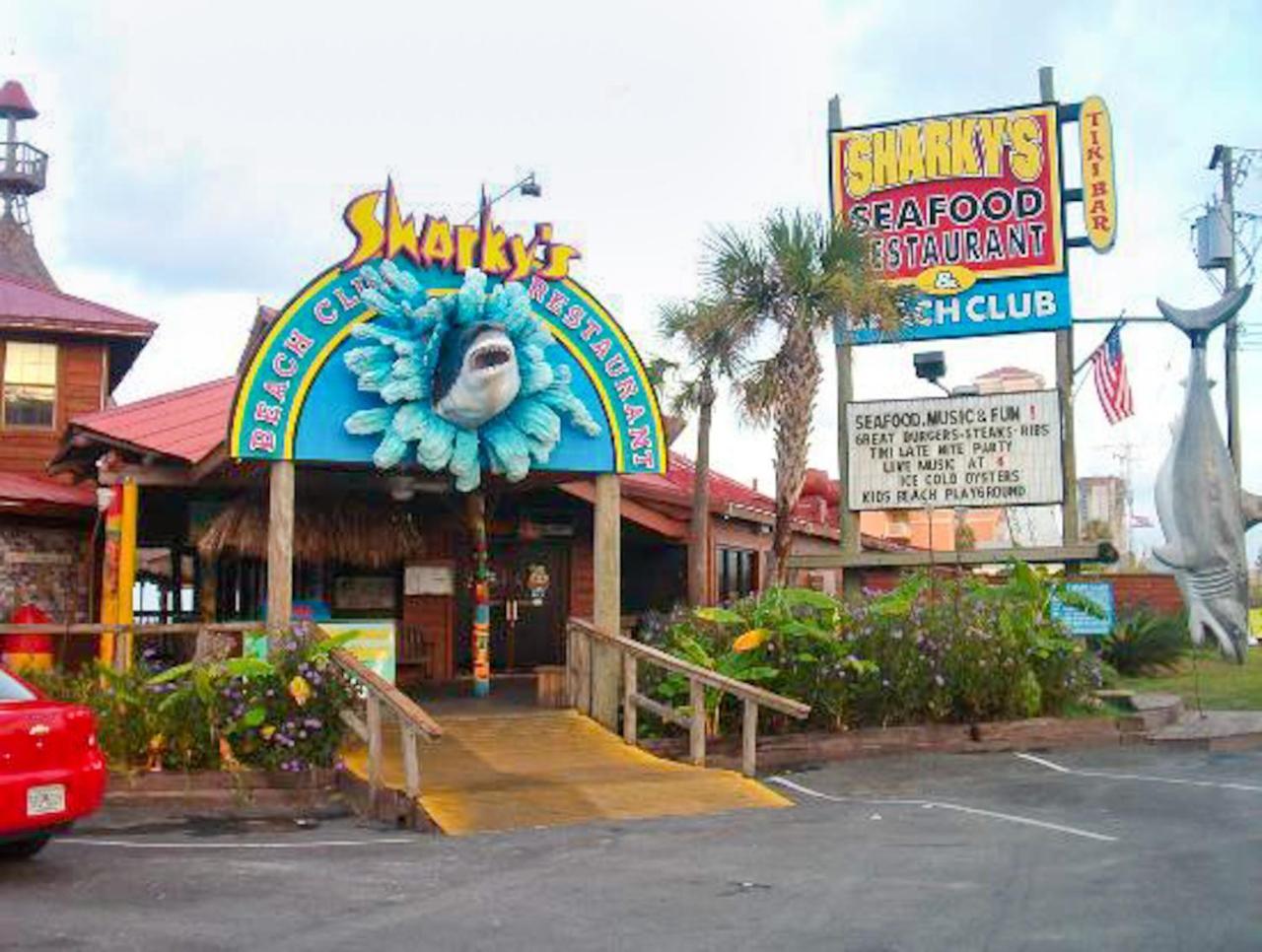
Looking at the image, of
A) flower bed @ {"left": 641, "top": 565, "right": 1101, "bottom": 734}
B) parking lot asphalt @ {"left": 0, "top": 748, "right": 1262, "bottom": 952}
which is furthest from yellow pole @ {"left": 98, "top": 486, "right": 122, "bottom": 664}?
flower bed @ {"left": 641, "top": 565, "right": 1101, "bottom": 734}

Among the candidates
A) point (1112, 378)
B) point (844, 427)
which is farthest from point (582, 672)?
point (1112, 378)

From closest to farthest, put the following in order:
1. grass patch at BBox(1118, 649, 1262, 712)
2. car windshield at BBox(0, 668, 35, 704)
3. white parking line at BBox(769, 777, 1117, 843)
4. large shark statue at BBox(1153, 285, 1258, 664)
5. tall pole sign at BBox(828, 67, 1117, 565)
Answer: car windshield at BBox(0, 668, 35, 704)
white parking line at BBox(769, 777, 1117, 843)
grass patch at BBox(1118, 649, 1262, 712)
tall pole sign at BBox(828, 67, 1117, 565)
large shark statue at BBox(1153, 285, 1258, 664)

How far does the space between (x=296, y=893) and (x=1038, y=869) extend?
4375mm

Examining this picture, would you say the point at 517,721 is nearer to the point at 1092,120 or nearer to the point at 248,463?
the point at 248,463

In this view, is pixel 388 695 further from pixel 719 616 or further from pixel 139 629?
pixel 719 616

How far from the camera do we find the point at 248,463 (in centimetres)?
1380

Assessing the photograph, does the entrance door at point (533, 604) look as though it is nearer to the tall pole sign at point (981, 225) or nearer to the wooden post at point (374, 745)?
the tall pole sign at point (981, 225)

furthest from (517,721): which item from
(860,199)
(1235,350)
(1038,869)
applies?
(1235,350)

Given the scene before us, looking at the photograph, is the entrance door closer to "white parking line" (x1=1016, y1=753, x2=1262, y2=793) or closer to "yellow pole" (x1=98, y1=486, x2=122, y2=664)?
"yellow pole" (x1=98, y1=486, x2=122, y2=664)

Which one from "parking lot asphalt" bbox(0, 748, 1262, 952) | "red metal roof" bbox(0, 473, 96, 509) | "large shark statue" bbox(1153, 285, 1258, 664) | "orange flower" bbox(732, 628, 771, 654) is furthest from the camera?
"large shark statue" bbox(1153, 285, 1258, 664)

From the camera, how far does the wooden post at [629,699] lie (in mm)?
13680

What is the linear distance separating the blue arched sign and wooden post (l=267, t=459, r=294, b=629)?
200 millimetres

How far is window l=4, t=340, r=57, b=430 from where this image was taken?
69.2ft

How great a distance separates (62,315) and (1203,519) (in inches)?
729
